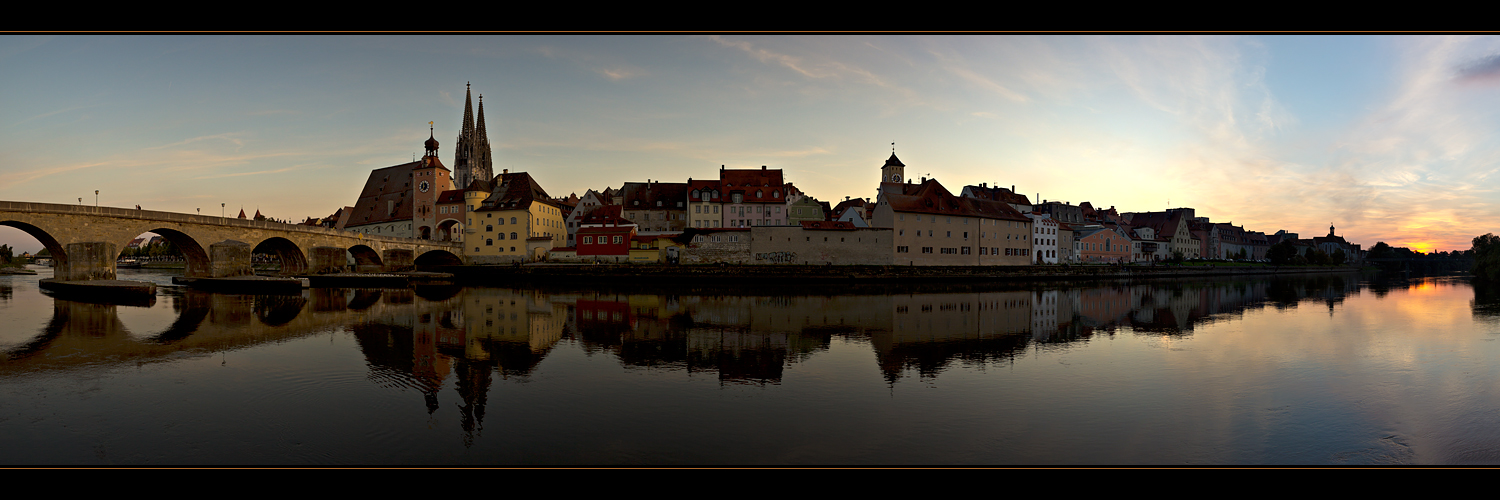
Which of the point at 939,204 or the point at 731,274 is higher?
the point at 939,204

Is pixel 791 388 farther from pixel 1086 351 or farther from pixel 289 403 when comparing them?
pixel 1086 351

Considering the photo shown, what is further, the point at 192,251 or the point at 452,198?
the point at 452,198

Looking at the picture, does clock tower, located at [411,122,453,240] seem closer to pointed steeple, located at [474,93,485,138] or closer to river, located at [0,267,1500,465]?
pointed steeple, located at [474,93,485,138]

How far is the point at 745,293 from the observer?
32188 mm

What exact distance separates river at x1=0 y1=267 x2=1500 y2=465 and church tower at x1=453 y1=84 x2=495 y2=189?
6805 cm

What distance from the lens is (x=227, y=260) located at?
35.6m

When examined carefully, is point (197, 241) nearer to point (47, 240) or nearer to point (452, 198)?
point (47, 240)

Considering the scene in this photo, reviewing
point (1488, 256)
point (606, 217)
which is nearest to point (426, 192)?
point (606, 217)

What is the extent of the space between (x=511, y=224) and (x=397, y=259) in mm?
9440

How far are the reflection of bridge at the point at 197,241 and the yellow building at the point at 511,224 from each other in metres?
5.37

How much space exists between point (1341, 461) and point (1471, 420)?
143 inches

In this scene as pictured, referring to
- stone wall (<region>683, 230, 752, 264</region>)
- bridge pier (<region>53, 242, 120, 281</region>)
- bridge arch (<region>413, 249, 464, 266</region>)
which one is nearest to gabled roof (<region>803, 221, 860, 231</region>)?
stone wall (<region>683, 230, 752, 264</region>)

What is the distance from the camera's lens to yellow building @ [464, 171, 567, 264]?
54469 mm
